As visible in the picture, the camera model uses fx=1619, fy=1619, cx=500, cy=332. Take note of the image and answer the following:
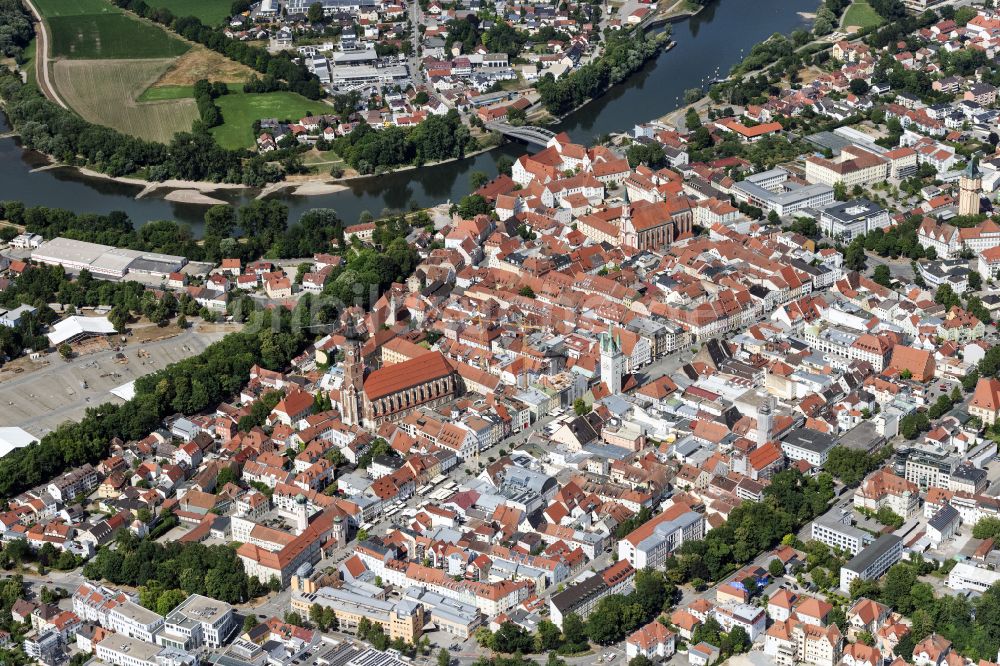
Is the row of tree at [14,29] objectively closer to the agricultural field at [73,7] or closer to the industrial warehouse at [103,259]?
the agricultural field at [73,7]

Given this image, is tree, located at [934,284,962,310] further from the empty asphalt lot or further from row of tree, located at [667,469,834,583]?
the empty asphalt lot

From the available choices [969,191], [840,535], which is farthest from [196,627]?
[969,191]

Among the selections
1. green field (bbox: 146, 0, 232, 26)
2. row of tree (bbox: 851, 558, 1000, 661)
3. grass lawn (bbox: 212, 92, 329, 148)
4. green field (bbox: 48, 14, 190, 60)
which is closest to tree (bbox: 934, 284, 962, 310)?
row of tree (bbox: 851, 558, 1000, 661)

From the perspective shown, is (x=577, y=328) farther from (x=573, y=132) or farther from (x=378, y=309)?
(x=573, y=132)

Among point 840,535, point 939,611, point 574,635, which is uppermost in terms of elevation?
point 574,635

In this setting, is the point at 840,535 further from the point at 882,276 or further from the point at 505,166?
the point at 505,166

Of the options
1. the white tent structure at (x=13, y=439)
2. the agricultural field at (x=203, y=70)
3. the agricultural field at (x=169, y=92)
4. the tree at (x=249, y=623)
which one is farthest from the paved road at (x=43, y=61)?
the tree at (x=249, y=623)
